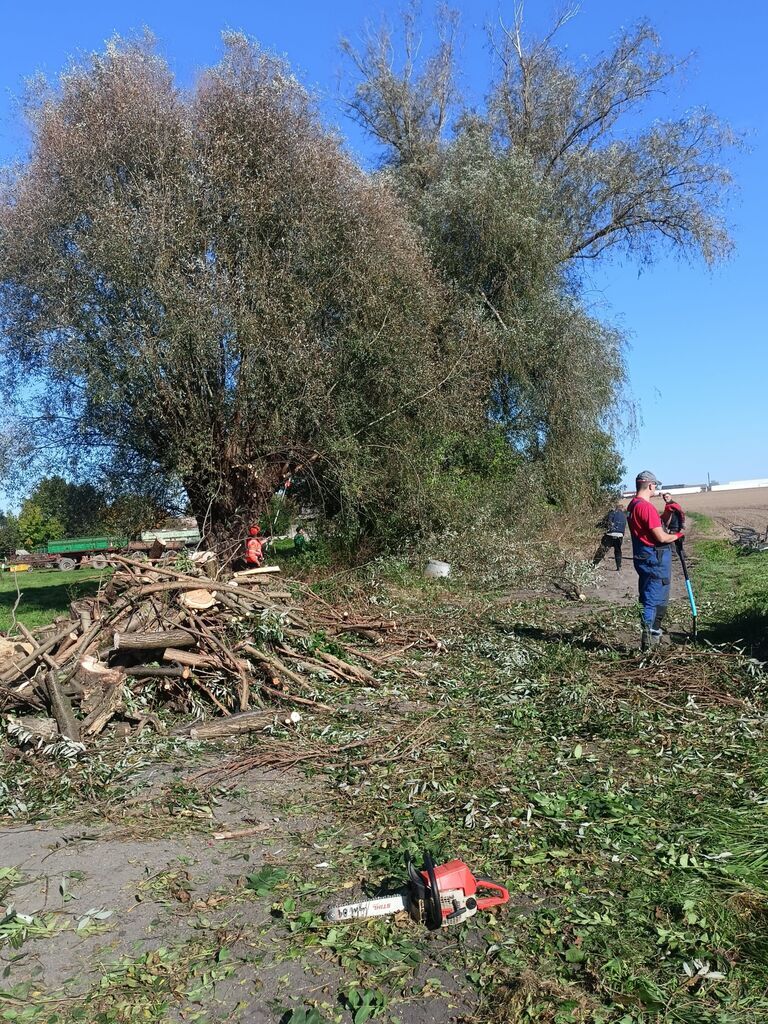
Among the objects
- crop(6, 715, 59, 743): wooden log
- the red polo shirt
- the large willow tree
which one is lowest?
crop(6, 715, 59, 743): wooden log

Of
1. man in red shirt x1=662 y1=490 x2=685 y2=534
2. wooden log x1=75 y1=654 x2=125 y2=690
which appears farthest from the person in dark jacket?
wooden log x1=75 y1=654 x2=125 y2=690

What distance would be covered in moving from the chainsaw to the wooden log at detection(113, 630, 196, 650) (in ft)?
12.6

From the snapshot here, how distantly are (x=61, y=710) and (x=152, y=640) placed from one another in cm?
99

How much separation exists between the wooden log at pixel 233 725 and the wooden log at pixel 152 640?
0.76 meters

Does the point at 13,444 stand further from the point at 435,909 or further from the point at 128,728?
the point at 435,909

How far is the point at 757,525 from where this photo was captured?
27.8 metres

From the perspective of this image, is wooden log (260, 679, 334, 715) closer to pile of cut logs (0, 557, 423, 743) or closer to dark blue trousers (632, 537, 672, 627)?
pile of cut logs (0, 557, 423, 743)

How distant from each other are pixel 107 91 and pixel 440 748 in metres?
13.8

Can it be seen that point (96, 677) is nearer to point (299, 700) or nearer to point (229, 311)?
point (299, 700)

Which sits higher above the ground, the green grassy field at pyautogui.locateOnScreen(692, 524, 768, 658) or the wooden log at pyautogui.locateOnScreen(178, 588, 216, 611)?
the wooden log at pyautogui.locateOnScreen(178, 588, 216, 611)

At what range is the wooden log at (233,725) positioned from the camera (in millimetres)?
6449

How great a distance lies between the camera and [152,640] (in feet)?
23.2

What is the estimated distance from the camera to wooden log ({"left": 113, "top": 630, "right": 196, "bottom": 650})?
7000 mm

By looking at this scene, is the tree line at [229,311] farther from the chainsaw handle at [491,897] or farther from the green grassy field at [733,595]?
the chainsaw handle at [491,897]
